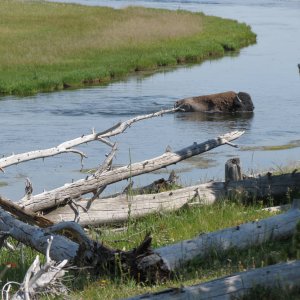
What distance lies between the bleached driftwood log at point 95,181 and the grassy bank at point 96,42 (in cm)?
2146

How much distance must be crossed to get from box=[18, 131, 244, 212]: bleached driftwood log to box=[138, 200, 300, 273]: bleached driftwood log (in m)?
2.74

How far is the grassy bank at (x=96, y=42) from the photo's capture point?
35688 mm

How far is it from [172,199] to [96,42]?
33915mm

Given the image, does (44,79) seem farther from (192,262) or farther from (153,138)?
(192,262)

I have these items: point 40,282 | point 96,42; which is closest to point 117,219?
point 40,282

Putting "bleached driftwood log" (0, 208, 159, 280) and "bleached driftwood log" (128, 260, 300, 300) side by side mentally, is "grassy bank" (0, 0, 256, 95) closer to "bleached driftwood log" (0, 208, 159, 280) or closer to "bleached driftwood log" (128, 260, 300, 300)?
"bleached driftwood log" (0, 208, 159, 280)

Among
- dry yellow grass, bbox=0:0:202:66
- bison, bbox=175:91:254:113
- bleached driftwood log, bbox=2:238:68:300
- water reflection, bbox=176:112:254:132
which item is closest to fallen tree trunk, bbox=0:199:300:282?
bleached driftwood log, bbox=2:238:68:300

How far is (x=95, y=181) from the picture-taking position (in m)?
11.0

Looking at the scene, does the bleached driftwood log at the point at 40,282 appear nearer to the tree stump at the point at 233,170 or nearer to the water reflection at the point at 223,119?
the tree stump at the point at 233,170

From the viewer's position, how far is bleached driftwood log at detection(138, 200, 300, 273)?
758cm

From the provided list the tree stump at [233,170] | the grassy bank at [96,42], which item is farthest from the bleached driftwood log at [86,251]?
the grassy bank at [96,42]

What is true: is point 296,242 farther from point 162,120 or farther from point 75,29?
point 75,29

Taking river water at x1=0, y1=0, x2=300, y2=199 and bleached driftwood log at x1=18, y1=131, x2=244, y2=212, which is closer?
bleached driftwood log at x1=18, y1=131, x2=244, y2=212

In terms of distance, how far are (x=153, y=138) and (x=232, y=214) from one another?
14.3 m
